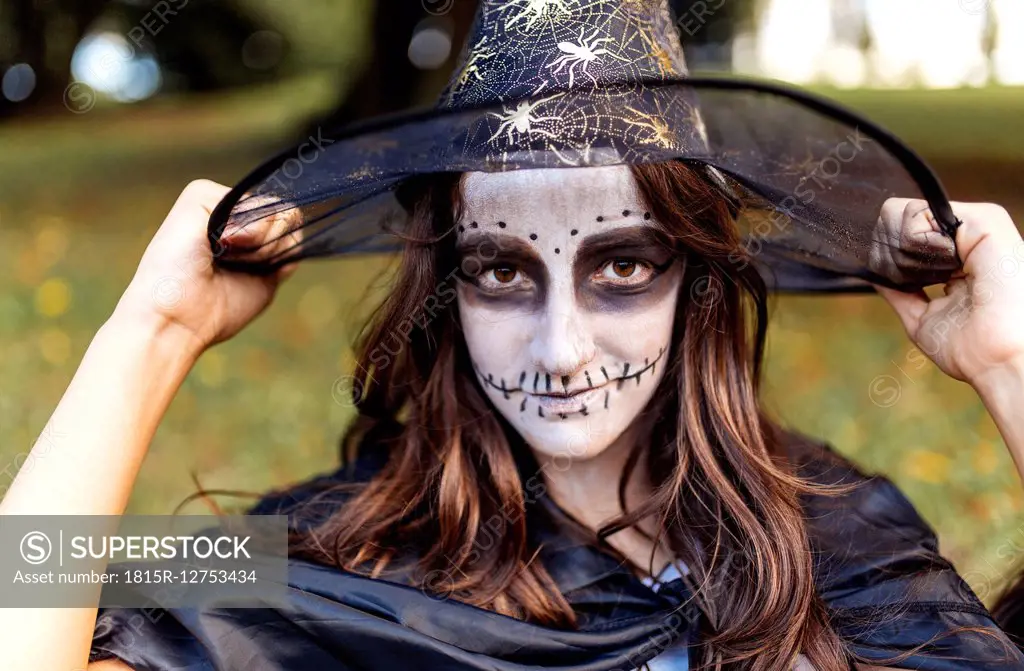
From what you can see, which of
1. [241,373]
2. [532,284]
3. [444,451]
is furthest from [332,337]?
[532,284]

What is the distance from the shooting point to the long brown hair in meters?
1.85

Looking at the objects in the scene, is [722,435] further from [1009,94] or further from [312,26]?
[312,26]

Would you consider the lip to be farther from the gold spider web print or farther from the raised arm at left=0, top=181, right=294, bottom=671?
the raised arm at left=0, top=181, right=294, bottom=671

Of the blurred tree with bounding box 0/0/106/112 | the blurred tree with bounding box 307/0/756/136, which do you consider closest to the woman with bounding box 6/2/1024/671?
the blurred tree with bounding box 307/0/756/136

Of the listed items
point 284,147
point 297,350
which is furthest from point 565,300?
point 297,350

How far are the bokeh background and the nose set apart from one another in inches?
63.6

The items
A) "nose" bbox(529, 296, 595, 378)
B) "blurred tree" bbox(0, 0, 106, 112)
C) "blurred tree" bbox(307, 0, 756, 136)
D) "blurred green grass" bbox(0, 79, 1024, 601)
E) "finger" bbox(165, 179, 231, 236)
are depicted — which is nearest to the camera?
"nose" bbox(529, 296, 595, 378)

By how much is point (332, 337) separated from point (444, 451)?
3.58 metres

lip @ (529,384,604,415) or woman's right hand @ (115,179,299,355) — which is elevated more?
woman's right hand @ (115,179,299,355)

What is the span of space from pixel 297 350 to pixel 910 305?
3962 mm

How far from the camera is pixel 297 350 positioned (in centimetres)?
541

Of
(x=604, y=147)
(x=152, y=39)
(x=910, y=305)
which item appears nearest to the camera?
(x=604, y=147)

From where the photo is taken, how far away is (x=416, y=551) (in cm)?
207

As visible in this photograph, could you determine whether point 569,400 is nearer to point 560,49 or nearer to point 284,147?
point 560,49
